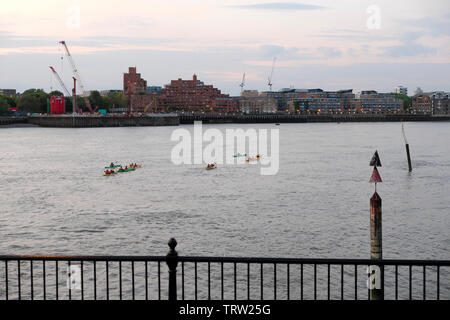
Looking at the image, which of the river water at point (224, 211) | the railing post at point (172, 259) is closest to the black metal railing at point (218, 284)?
the river water at point (224, 211)

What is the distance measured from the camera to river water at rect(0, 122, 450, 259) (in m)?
32.7

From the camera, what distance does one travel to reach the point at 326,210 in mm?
44969

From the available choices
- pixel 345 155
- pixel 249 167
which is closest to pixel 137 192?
pixel 249 167

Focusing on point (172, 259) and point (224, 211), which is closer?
point (172, 259)

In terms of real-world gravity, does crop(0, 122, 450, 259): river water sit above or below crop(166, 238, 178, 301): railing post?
below

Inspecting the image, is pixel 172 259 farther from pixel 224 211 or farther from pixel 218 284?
pixel 224 211

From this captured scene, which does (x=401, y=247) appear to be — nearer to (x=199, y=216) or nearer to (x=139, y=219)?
(x=199, y=216)

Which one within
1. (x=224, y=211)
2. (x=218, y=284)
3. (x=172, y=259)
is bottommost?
(x=218, y=284)

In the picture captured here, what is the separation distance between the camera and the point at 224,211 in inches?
1754

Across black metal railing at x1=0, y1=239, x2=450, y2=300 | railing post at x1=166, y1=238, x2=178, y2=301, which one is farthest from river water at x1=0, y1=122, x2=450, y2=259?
railing post at x1=166, y1=238, x2=178, y2=301

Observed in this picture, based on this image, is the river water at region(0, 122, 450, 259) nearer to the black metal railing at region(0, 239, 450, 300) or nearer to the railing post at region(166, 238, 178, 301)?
the black metal railing at region(0, 239, 450, 300)

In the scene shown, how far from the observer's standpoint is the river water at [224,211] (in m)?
32.7

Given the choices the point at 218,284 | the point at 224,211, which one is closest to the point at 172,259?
the point at 218,284
